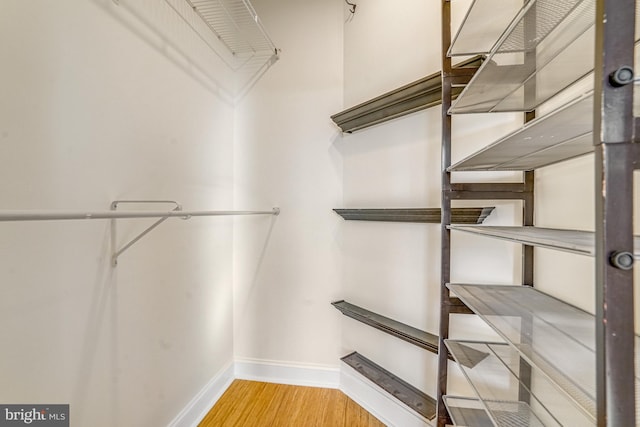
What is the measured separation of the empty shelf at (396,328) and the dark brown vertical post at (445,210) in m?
0.12

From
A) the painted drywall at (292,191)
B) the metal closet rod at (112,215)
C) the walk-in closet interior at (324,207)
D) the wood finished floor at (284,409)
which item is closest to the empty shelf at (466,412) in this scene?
the walk-in closet interior at (324,207)

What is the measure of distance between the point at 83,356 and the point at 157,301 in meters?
0.36

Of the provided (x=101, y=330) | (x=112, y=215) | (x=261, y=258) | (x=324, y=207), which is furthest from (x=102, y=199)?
(x=324, y=207)

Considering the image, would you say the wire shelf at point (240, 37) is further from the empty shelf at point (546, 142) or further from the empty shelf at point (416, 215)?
the empty shelf at point (546, 142)

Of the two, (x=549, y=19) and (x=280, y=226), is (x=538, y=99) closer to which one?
(x=549, y=19)

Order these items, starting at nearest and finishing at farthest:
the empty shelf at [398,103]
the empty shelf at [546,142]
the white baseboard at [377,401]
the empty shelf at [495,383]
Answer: the empty shelf at [546,142] < the empty shelf at [495,383] < the empty shelf at [398,103] < the white baseboard at [377,401]

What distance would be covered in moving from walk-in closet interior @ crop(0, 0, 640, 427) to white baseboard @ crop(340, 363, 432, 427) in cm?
1

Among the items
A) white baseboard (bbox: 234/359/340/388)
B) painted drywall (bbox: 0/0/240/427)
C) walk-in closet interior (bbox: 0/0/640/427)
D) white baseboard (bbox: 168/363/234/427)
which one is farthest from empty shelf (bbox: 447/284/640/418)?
white baseboard (bbox: 168/363/234/427)

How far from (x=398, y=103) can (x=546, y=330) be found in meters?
1.15

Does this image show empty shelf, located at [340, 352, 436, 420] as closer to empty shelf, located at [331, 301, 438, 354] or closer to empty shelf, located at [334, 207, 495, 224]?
empty shelf, located at [331, 301, 438, 354]

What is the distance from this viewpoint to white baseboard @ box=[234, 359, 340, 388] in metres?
1.90

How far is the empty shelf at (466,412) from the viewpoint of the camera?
1013 mm

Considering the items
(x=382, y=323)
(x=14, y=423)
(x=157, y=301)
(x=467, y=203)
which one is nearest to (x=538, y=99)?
(x=467, y=203)

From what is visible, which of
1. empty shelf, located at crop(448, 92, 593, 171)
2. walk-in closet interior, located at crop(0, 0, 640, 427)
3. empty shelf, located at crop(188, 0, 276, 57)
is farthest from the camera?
empty shelf, located at crop(188, 0, 276, 57)
